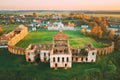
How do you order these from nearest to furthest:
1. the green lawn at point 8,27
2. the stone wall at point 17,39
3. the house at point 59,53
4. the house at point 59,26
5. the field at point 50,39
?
the house at point 59,53 → the stone wall at point 17,39 → the field at point 50,39 → the house at point 59,26 → the green lawn at point 8,27

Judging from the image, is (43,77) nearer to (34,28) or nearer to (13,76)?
(13,76)

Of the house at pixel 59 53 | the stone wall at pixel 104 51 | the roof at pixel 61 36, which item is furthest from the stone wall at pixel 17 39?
the stone wall at pixel 104 51

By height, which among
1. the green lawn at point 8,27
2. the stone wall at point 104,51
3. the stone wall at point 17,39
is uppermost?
the green lawn at point 8,27

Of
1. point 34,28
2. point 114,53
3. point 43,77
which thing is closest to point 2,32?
point 34,28

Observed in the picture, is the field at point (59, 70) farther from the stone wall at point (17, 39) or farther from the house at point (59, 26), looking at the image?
the house at point (59, 26)

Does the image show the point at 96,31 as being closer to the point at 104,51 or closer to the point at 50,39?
the point at 104,51

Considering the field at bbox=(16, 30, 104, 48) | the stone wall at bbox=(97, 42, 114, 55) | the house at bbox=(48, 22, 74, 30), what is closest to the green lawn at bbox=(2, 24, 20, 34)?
the field at bbox=(16, 30, 104, 48)

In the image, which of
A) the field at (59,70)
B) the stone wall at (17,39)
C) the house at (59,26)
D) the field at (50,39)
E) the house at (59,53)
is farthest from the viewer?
the house at (59,26)
